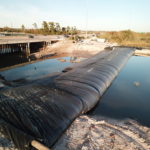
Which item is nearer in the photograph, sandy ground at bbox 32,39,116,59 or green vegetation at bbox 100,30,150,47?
sandy ground at bbox 32,39,116,59

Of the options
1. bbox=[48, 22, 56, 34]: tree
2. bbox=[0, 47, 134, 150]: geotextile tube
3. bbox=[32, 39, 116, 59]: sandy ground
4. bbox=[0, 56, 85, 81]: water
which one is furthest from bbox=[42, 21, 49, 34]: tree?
bbox=[0, 47, 134, 150]: geotextile tube

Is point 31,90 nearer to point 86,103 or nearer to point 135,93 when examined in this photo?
point 86,103

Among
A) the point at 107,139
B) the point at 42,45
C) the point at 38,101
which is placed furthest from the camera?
the point at 42,45

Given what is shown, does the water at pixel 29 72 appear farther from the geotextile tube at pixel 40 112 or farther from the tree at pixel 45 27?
the tree at pixel 45 27

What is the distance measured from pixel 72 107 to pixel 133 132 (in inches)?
115

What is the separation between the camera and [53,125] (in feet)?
14.5

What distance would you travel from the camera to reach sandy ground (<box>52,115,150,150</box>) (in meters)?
4.39

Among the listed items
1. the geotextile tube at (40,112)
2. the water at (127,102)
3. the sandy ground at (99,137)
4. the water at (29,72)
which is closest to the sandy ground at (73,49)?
the water at (29,72)

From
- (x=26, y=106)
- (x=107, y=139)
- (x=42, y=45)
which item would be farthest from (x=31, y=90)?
(x=42, y=45)

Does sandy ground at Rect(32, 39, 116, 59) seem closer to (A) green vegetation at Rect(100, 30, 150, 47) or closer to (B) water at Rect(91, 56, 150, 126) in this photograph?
(A) green vegetation at Rect(100, 30, 150, 47)

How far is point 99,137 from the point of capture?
484 centimetres

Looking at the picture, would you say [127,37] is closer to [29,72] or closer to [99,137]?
[29,72]

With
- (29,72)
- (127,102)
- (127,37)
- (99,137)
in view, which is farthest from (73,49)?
(99,137)

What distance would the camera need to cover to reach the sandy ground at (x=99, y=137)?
4.39 meters
